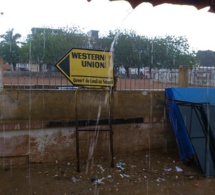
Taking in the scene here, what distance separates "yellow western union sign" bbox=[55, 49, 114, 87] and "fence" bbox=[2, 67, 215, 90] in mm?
384

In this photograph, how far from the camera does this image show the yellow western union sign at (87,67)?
633 centimetres

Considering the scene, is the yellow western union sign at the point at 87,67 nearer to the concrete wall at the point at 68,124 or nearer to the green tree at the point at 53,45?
the concrete wall at the point at 68,124

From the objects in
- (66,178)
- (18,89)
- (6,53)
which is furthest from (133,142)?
(6,53)

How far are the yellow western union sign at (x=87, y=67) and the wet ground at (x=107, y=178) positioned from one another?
1908 mm

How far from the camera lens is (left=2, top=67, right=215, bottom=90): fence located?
6633 millimetres

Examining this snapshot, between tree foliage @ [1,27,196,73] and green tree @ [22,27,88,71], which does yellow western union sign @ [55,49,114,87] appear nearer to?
tree foliage @ [1,27,196,73]

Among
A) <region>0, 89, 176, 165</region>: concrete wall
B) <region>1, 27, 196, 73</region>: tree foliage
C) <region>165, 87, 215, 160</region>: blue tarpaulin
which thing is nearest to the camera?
<region>0, 89, 176, 165</region>: concrete wall

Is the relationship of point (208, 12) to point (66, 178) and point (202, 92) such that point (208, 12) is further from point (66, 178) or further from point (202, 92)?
point (202, 92)

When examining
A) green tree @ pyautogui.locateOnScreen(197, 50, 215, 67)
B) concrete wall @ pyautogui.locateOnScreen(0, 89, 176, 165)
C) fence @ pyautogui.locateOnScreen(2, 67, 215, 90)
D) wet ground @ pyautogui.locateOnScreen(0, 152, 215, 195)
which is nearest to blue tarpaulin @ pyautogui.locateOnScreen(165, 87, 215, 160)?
concrete wall @ pyautogui.locateOnScreen(0, 89, 176, 165)

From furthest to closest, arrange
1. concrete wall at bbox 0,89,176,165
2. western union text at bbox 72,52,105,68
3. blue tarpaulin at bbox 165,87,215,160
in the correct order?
blue tarpaulin at bbox 165,87,215,160, western union text at bbox 72,52,105,68, concrete wall at bbox 0,89,176,165

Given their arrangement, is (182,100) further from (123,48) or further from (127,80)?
(123,48)

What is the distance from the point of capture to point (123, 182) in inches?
230

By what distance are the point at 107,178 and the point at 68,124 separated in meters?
1.56

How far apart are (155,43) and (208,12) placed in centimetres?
2429
